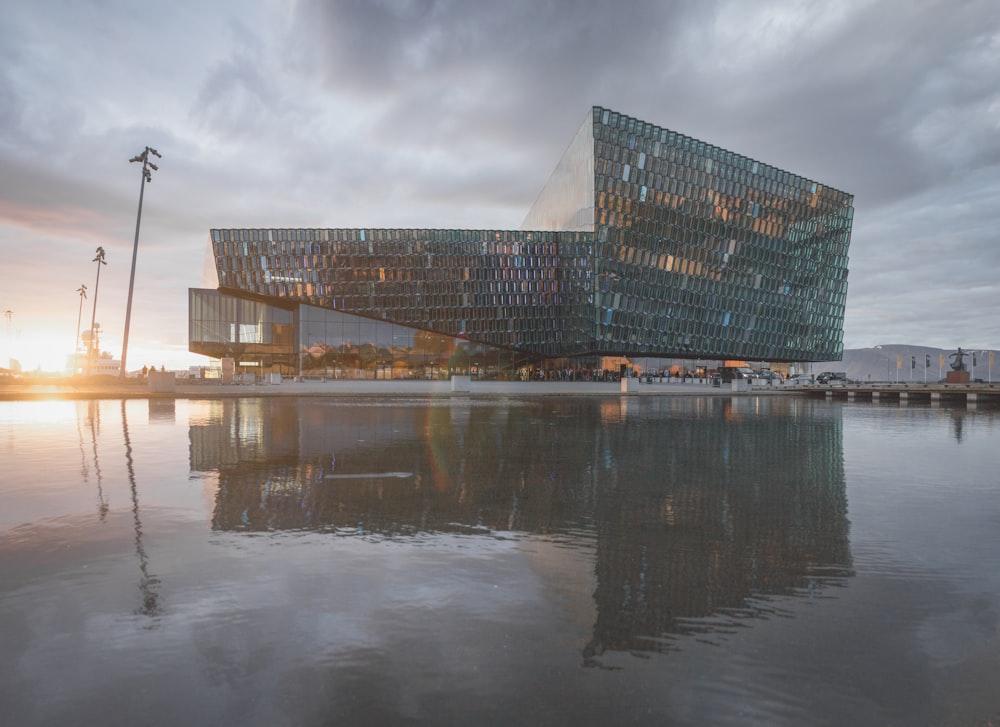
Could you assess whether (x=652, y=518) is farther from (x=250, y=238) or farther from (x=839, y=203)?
(x=839, y=203)

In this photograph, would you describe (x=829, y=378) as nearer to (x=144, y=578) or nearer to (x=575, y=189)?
(x=575, y=189)

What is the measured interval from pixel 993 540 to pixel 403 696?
6.95m

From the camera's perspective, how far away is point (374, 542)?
6.78 meters

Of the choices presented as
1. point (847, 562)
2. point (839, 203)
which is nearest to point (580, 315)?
point (839, 203)

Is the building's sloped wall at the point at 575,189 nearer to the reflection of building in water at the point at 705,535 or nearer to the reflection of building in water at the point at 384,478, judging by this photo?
the reflection of building in water at the point at 384,478

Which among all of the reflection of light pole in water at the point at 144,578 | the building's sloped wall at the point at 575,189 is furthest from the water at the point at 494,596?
the building's sloped wall at the point at 575,189

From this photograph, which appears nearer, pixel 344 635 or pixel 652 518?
pixel 344 635

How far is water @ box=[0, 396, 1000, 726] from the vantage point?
11.9ft

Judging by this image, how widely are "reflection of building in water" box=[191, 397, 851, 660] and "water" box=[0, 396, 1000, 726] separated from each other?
0.19 ft

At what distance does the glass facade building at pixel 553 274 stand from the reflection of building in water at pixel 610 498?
6037cm

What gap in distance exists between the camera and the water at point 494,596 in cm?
362

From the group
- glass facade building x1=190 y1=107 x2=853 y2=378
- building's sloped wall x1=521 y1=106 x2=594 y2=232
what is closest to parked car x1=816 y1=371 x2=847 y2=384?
glass facade building x1=190 y1=107 x2=853 y2=378

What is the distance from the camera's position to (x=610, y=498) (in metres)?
9.25

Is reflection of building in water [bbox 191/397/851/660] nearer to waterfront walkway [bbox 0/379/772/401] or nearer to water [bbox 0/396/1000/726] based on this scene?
water [bbox 0/396/1000/726]
